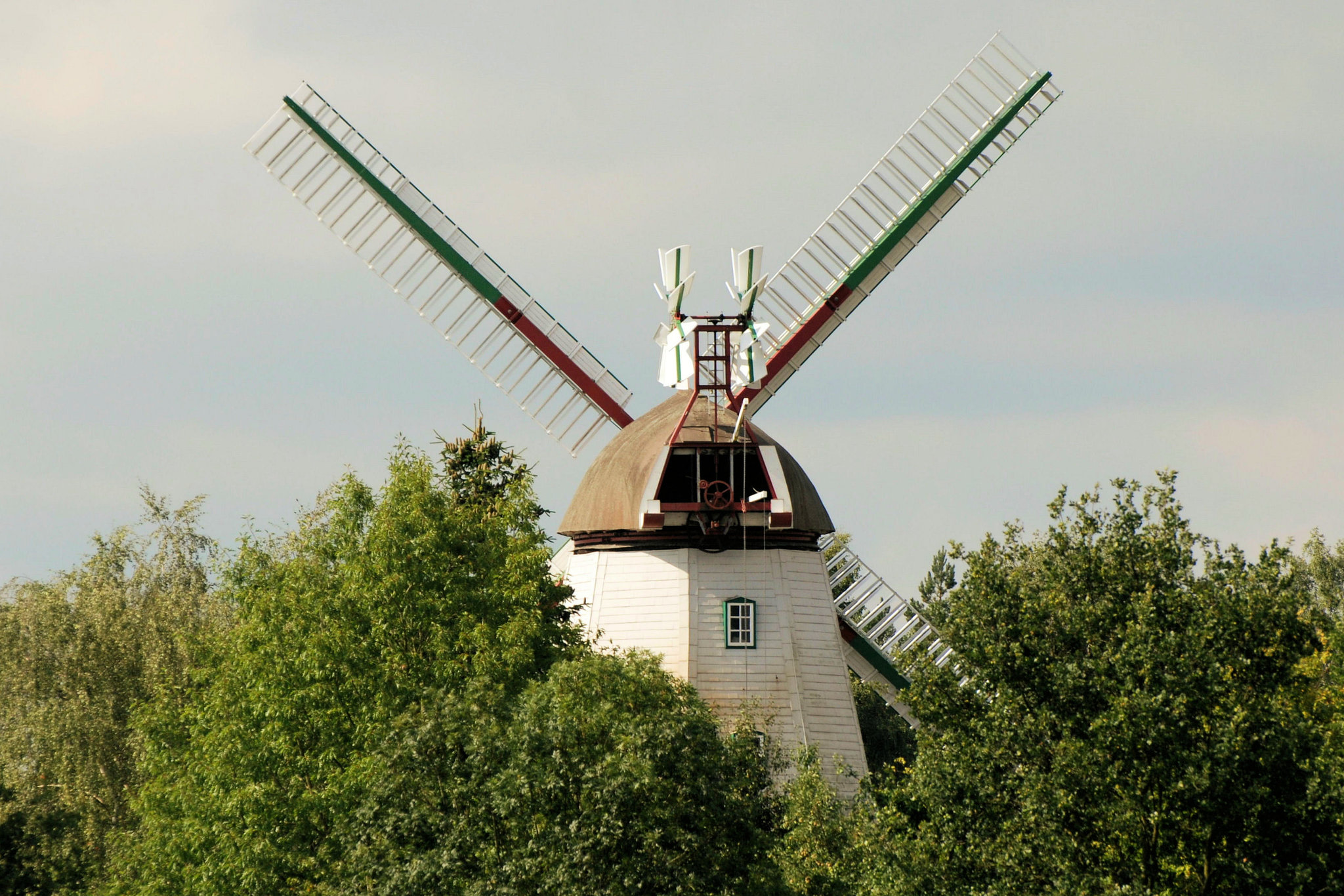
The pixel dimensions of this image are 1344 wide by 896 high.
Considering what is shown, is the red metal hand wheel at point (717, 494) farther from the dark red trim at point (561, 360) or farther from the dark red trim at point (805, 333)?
the dark red trim at point (561, 360)

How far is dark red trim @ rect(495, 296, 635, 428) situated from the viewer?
43688 mm

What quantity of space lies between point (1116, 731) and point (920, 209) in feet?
68.1

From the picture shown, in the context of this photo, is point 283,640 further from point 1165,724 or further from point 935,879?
point 1165,724

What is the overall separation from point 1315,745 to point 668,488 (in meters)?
16.9

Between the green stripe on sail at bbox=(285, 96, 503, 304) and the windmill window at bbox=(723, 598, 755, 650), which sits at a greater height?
the green stripe on sail at bbox=(285, 96, 503, 304)

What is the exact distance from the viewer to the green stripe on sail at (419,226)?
4375 centimetres

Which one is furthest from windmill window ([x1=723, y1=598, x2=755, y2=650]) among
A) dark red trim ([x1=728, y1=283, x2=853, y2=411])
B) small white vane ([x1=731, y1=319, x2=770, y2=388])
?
dark red trim ([x1=728, y1=283, x2=853, y2=411])

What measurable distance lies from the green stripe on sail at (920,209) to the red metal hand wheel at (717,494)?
8187 mm

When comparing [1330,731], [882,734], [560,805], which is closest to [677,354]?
[560,805]

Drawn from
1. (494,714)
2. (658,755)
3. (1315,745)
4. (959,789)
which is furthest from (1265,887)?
(494,714)

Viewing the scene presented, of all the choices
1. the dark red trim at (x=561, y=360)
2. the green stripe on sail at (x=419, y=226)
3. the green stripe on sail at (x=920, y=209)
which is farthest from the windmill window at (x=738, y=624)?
the green stripe on sail at (x=419, y=226)

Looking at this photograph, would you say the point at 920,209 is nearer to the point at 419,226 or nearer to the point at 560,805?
the point at 419,226

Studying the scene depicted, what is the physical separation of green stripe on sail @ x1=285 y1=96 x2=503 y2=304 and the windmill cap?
6127mm

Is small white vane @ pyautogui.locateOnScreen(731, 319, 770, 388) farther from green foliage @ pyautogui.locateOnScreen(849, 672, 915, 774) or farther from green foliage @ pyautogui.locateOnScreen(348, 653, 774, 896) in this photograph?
green foliage @ pyautogui.locateOnScreen(849, 672, 915, 774)
